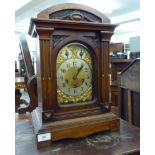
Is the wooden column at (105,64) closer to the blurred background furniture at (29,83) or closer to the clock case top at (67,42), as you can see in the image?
the clock case top at (67,42)

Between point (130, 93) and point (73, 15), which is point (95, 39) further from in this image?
point (130, 93)

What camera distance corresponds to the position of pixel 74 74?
2.55ft

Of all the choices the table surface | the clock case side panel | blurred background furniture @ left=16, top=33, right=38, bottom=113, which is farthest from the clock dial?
blurred background furniture @ left=16, top=33, right=38, bottom=113

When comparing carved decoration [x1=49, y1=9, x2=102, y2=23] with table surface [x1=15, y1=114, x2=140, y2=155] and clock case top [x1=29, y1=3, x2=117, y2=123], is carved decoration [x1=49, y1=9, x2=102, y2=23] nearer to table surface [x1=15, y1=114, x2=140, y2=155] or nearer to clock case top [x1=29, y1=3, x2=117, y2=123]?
clock case top [x1=29, y1=3, x2=117, y2=123]

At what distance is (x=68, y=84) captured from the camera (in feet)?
2.53

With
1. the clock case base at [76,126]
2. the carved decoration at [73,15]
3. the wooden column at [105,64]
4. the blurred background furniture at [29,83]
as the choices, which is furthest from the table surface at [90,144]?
the carved decoration at [73,15]

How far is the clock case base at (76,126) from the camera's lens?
2.29ft

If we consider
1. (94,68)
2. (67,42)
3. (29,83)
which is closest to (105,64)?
(94,68)

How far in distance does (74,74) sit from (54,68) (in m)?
0.09

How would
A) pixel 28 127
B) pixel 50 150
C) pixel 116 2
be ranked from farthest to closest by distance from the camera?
pixel 116 2
pixel 28 127
pixel 50 150

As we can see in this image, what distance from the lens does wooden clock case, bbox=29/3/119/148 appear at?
0.70 meters
